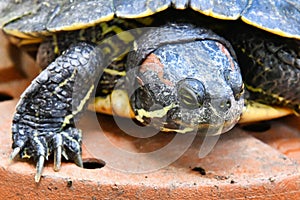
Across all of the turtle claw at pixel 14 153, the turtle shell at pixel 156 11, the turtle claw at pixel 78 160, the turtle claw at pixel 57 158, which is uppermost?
the turtle shell at pixel 156 11

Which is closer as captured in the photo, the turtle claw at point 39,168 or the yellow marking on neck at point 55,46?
the turtle claw at point 39,168

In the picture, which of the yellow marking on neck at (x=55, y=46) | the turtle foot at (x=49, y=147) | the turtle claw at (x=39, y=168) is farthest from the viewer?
the yellow marking on neck at (x=55, y=46)

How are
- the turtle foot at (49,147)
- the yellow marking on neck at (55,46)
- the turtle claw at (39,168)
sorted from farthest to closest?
the yellow marking on neck at (55,46)
the turtle foot at (49,147)
the turtle claw at (39,168)

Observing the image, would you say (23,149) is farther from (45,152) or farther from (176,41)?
(176,41)

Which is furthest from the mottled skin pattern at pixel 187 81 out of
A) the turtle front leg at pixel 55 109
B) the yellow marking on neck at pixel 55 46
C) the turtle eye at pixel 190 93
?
the yellow marking on neck at pixel 55 46

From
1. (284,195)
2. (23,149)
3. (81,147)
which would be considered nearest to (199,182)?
(284,195)

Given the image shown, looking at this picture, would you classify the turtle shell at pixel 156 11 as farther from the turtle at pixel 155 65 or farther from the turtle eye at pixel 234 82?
the turtle eye at pixel 234 82

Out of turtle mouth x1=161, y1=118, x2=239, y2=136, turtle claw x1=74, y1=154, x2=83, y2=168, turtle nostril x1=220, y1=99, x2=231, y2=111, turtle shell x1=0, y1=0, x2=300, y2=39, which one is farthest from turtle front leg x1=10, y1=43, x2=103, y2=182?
turtle nostril x1=220, y1=99, x2=231, y2=111
